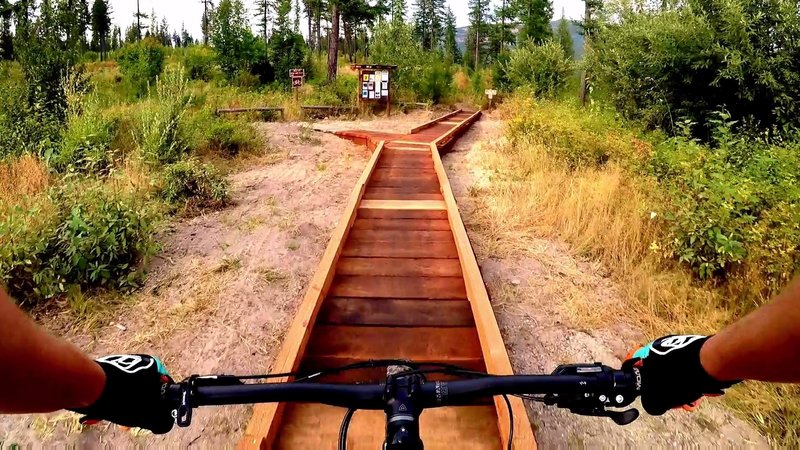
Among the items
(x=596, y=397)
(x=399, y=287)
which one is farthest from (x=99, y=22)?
(x=596, y=397)

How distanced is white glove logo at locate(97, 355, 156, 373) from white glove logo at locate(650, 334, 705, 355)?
1.31 metres

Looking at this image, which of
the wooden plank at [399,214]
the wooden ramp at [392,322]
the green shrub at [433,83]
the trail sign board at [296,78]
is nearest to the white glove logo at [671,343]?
the wooden ramp at [392,322]

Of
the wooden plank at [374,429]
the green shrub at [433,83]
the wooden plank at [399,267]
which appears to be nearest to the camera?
the wooden plank at [374,429]

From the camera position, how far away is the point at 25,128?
23.5ft

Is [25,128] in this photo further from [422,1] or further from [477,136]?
[422,1]

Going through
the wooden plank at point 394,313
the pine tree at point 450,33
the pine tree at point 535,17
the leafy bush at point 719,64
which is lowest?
the wooden plank at point 394,313

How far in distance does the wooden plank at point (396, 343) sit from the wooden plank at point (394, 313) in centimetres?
6

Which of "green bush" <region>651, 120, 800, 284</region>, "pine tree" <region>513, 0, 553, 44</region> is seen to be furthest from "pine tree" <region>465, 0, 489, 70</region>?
"green bush" <region>651, 120, 800, 284</region>

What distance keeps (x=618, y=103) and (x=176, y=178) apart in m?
9.86

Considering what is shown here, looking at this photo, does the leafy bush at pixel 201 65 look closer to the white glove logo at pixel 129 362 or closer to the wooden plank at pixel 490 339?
the wooden plank at pixel 490 339

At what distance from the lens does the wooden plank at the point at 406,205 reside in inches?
228

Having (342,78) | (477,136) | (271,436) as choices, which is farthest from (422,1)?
(271,436)

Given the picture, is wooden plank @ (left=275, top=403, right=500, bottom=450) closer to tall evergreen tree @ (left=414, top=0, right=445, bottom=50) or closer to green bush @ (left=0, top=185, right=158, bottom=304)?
green bush @ (left=0, top=185, right=158, bottom=304)

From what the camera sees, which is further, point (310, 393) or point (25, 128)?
point (25, 128)
